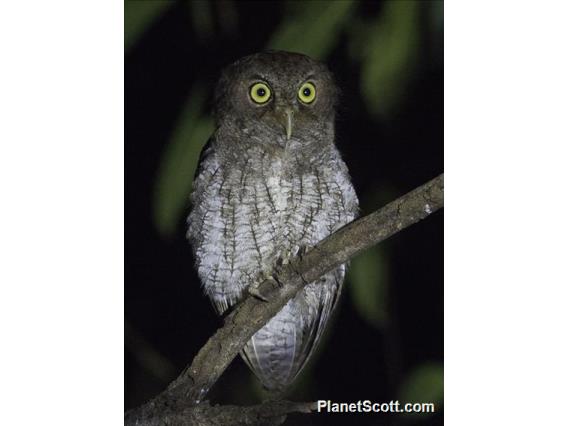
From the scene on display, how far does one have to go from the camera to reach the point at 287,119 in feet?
7.84

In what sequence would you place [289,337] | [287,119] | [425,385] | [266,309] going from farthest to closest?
[289,337] < [287,119] < [266,309] < [425,385]

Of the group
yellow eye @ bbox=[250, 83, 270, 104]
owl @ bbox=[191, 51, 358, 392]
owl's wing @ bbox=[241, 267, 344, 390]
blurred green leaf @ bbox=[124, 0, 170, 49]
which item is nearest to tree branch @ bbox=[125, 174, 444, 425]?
owl @ bbox=[191, 51, 358, 392]

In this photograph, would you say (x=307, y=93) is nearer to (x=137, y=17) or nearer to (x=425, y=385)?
(x=137, y=17)

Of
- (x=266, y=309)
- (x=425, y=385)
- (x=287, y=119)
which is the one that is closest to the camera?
(x=425, y=385)

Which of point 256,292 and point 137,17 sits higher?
point 137,17

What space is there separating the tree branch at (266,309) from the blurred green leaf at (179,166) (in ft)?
1.39

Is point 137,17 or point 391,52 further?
point 391,52

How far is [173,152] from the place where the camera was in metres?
2.33

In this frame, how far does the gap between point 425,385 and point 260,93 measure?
3.92 feet

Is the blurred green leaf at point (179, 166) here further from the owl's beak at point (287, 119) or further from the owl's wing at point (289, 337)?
the owl's wing at point (289, 337)

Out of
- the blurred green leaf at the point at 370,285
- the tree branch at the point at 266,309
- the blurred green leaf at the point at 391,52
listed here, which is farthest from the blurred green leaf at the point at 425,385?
the blurred green leaf at the point at 391,52

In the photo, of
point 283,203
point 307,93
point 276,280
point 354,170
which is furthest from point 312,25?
point 276,280

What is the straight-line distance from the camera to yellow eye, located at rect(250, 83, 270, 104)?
2.44m

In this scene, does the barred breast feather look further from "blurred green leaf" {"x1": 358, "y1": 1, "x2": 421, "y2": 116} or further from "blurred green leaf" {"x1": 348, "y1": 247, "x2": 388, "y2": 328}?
"blurred green leaf" {"x1": 358, "y1": 1, "x2": 421, "y2": 116}
